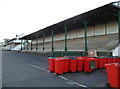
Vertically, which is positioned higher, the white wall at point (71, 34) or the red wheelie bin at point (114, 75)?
the white wall at point (71, 34)

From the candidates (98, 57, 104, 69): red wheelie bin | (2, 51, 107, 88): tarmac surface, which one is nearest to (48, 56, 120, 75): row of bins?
(2, 51, 107, 88): tarmac surface

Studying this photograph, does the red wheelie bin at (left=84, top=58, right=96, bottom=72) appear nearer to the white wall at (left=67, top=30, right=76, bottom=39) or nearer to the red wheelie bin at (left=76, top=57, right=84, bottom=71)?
the red wheelie bin at (left=76, top=57, right=84, bottom=71)

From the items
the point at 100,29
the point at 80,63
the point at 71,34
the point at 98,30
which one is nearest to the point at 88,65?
the point at 80,63

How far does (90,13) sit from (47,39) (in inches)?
1233

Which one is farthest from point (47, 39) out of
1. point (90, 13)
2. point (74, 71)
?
point (74, 71)

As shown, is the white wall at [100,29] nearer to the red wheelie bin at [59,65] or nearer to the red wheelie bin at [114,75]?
the red wheelie bin at [59,65]

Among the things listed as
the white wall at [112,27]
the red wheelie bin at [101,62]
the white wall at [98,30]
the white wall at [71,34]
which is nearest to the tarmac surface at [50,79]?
the red wheelie bin at [101,62]

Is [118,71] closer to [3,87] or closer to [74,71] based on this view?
[74,71]

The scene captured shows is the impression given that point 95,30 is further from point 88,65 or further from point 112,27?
point 88,65

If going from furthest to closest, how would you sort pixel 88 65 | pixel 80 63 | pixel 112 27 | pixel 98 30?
pixel 98 30, pixel 112 27, pixel 80 63, pixel 88 65

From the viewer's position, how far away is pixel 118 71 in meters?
4.50

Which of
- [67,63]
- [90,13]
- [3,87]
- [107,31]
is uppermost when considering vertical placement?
[90,13]

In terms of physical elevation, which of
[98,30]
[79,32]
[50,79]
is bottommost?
[50,79]

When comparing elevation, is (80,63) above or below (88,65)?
above
